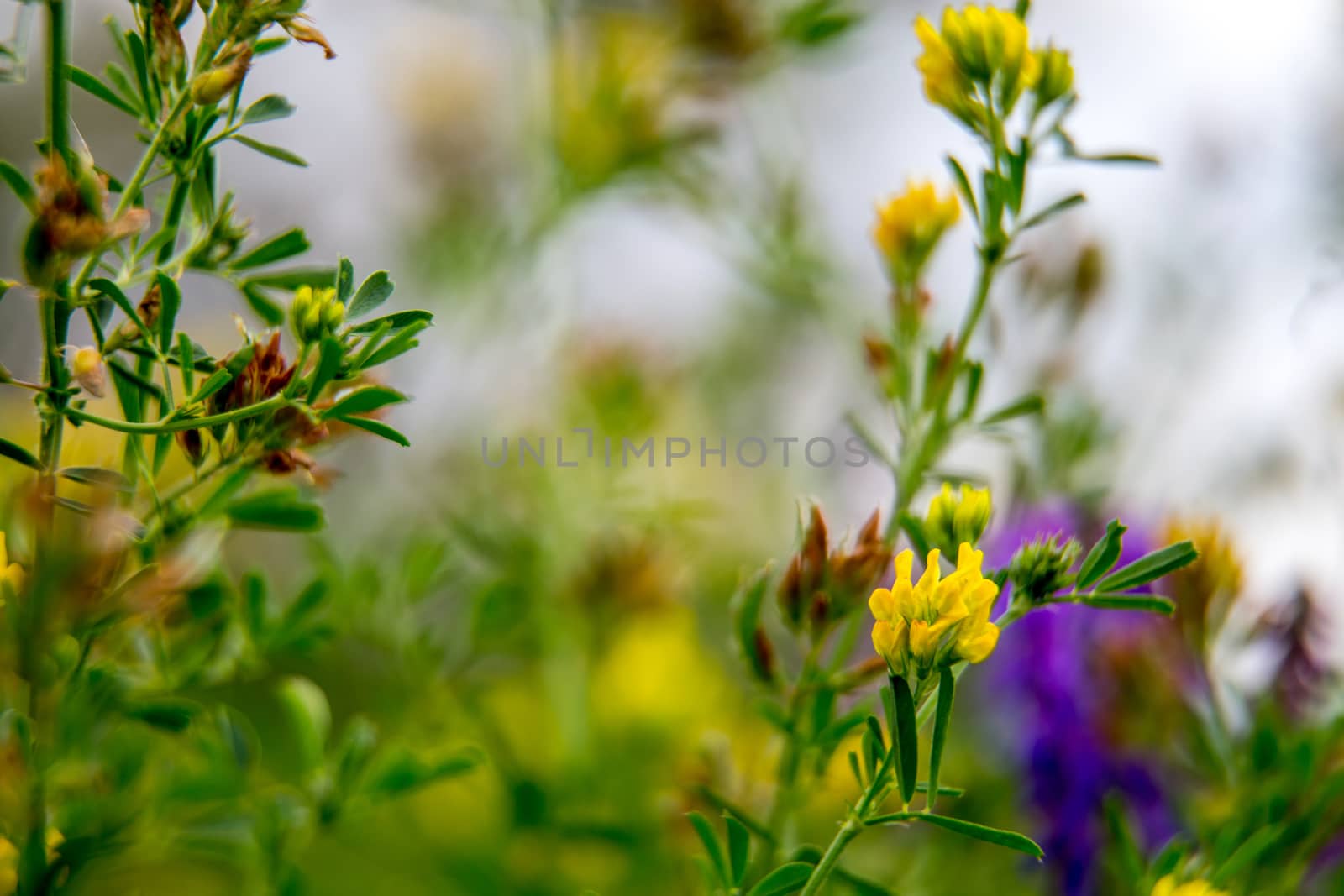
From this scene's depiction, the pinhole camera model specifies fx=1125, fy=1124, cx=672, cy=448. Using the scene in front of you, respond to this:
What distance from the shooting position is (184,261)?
0.34m

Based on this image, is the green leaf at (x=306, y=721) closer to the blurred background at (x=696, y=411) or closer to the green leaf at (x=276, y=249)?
the blurred background at (x=696, y=411)

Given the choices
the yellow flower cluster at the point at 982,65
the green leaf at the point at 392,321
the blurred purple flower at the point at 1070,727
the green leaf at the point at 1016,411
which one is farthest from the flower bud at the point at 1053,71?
the blurred purple flower at the point at 1070,727

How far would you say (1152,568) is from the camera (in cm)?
32

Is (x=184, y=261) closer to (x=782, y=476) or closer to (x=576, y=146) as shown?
(x=576, y=146)

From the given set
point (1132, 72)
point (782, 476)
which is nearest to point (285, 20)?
point (782, 476)

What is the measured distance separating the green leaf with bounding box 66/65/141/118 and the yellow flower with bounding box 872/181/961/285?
25cm

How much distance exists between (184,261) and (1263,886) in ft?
1.59

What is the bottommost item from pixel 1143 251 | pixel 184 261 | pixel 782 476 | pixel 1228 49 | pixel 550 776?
pixel 550 776

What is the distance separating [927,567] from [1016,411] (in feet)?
0.47

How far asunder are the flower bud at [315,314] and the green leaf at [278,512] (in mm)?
70

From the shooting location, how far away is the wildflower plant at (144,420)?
0.91 ft

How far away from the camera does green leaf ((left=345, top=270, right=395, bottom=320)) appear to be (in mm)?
316

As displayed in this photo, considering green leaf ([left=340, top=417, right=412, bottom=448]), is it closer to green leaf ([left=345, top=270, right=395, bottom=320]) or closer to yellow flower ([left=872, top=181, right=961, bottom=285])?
green leaf ([left=345, top=270, right=395, bottom=320])

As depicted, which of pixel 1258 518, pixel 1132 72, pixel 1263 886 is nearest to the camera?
pixel 1263 886
